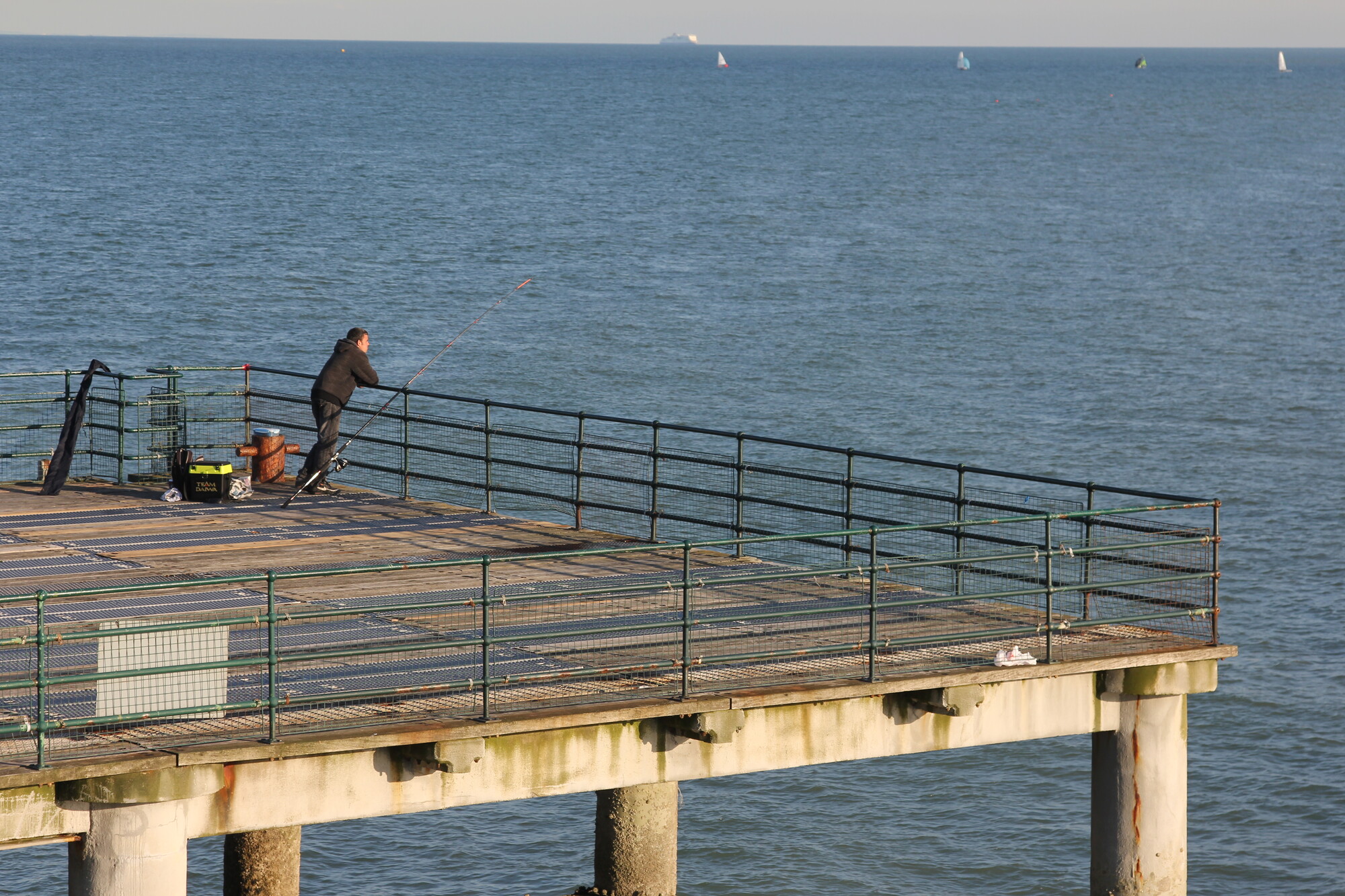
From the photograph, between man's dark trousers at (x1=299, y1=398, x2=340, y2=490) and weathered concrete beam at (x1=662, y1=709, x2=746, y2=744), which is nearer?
weathered concrete beam at (x1=662, y1=709, x2=746, y2=744)

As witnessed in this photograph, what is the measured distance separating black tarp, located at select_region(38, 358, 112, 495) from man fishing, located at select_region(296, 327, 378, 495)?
82.8 inches

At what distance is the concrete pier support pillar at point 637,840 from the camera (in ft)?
50.1

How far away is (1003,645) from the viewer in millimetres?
13297

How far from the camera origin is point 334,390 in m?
18.3

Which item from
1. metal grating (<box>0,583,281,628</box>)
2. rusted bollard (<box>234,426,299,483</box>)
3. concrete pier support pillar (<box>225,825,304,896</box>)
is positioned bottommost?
concrete pier support pillar (<box>225,825,304,896</box>)

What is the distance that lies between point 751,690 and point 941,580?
12053 mm

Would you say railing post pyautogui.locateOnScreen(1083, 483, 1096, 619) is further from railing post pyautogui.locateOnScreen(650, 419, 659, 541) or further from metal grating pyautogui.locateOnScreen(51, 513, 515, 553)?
metal grating pyautogui.locateOnScreen(51, 513, 515, 553)

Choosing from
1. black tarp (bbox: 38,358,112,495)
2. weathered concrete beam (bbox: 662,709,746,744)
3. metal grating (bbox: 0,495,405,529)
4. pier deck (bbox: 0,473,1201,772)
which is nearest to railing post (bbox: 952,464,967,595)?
pier deck (bbox: 0,473,1201,772)

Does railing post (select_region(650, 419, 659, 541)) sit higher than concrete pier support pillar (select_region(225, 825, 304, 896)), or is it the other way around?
railing post (select_region(650, 419, 659, 541))

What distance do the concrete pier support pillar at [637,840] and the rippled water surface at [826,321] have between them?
4620 millimetres

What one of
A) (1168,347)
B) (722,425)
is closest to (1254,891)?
(722,425)

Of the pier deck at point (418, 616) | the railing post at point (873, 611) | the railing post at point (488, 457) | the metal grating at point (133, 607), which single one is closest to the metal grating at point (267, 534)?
the pier deck at point (418, 616)

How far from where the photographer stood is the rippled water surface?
22203 millimetres

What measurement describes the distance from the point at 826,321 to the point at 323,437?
39338 millimetres
